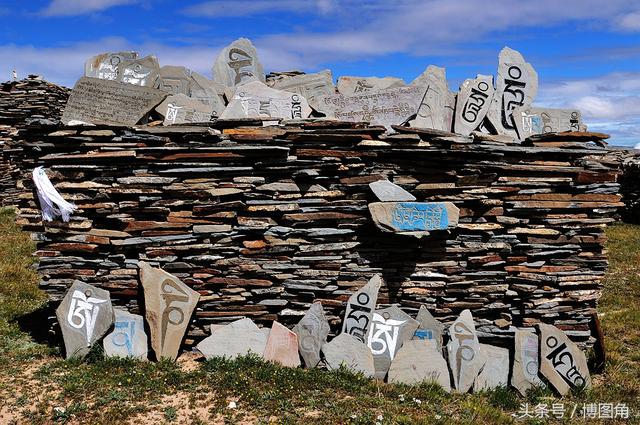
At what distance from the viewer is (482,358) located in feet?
23.3

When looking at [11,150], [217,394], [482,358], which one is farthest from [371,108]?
[11,150]

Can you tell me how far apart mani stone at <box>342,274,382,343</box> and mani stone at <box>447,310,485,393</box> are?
1111 mm

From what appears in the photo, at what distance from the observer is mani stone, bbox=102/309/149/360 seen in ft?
21.8

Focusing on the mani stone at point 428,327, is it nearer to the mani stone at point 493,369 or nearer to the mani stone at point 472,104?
the mani stone at point 493,369

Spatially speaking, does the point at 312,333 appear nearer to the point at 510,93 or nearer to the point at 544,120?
the point at 510,93

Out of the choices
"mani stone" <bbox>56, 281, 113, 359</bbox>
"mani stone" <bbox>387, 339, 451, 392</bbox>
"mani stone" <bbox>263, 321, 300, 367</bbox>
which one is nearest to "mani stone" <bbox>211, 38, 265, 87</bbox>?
"mani stone" <bbox>56, 281, 113, 359</bbox>

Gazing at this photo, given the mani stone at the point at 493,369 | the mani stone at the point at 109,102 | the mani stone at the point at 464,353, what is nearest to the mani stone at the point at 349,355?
the mani stone at the point at 464,353

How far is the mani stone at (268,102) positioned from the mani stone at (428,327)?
3.26 m

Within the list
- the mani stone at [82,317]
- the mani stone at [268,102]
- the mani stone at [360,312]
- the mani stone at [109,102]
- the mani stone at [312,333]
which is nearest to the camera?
the mani stone at [82,317]

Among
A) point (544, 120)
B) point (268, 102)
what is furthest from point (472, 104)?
point (268, 102)

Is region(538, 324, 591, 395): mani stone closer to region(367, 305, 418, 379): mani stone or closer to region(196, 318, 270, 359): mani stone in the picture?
region(367, 305, 418, 379): mani stone

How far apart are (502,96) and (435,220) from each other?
8.17 feet

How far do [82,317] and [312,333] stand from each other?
2.89 meters

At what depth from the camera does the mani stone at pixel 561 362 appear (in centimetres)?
709
